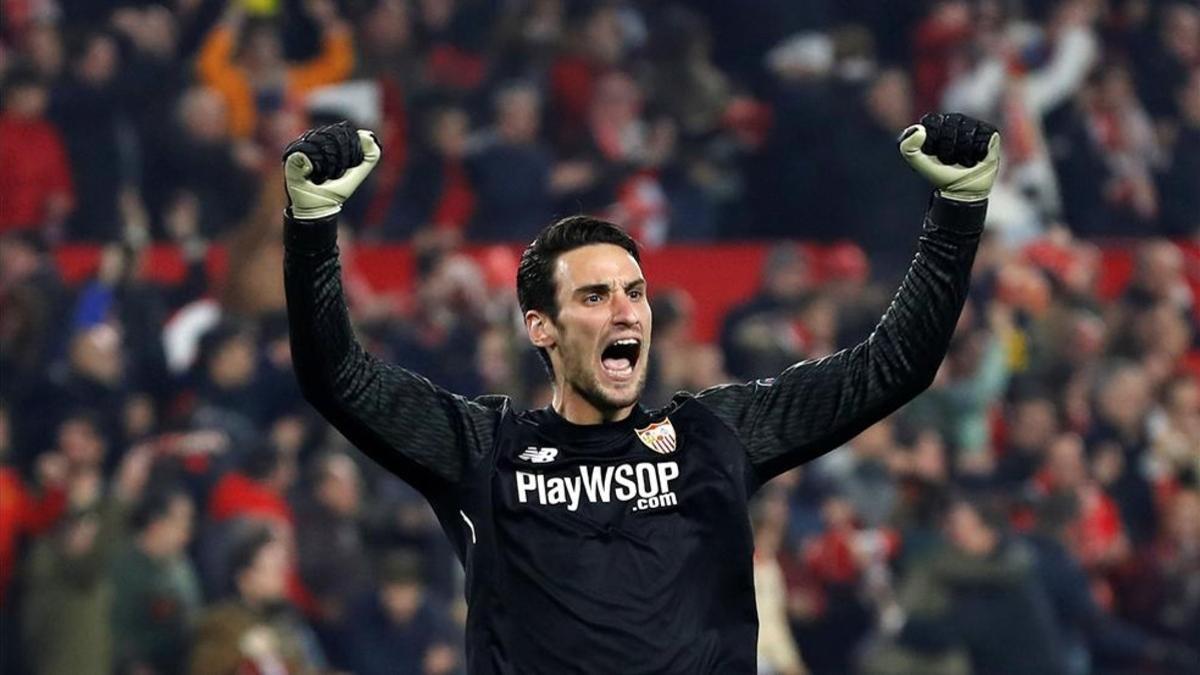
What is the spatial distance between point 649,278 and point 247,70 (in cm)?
213

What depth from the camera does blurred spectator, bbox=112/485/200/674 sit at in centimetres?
891

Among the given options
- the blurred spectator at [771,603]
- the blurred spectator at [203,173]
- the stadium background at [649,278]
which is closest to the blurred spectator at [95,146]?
the stadium background at [649,278]

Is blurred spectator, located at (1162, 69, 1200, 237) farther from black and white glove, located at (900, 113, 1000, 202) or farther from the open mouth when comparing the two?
the open mouth

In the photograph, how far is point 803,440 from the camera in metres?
4.25

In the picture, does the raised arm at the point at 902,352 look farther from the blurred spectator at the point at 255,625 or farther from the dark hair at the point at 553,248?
the blurred spectator at the point at 255,625

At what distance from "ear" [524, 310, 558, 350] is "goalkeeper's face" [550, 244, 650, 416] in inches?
0.8

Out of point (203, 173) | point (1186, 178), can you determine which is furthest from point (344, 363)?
point (1186, 178)

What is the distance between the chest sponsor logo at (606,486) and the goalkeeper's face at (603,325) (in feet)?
0.40

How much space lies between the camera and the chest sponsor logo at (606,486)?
4148 millimetres

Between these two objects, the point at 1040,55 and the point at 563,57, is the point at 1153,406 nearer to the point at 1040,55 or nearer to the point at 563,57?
the point at 1040,55

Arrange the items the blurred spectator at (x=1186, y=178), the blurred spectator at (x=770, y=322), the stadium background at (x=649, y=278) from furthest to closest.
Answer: the blurred spectator at (x=1186, y=178) → the blurred spectator at (x=770, y=322) → the stadium background at (x=649, y=278)

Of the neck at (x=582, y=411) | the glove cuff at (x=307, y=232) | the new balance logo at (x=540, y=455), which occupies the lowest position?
the new balance logo at (x=540, y=455)

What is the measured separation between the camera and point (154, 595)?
8945mm

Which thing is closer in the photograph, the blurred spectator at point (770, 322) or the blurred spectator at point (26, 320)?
the blurred spectator at point (26, 320)
